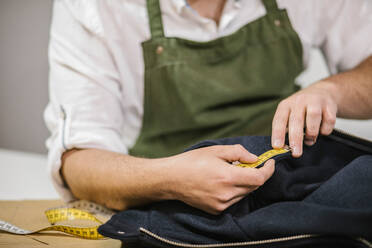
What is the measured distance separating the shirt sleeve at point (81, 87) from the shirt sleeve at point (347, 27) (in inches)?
27.5

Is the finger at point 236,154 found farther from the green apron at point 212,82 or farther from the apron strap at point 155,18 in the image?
the apron strap at point 155,18

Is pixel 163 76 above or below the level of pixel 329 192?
above

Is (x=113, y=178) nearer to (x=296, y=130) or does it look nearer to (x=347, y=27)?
(x=296, y=130)

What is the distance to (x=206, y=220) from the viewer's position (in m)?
0.70

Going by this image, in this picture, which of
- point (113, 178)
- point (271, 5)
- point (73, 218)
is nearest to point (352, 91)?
point (271, 5)

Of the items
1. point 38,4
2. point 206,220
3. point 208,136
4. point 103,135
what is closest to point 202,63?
point 208,136

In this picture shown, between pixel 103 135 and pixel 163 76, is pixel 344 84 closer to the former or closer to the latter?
pixel 163 76

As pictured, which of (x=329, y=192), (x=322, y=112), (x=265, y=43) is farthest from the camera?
(x=265, y=43)

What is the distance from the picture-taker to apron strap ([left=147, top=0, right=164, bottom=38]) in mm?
1080

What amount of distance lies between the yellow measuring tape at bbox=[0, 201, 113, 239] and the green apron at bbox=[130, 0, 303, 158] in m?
0.21

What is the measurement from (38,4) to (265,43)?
1031 millimetres

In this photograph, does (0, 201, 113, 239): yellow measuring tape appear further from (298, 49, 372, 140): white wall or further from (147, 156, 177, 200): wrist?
(298, 49, 372, 140): white wall

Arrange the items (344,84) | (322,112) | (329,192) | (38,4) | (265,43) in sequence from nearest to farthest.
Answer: (329,192) < (322,112) < (344,84) < (265,43) < (38,4)

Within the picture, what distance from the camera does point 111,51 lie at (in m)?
1.07
